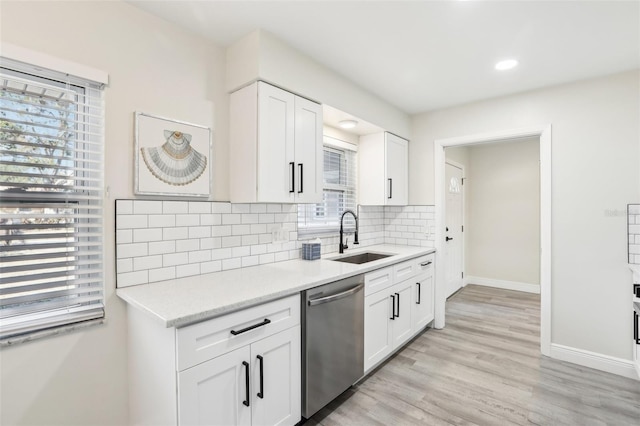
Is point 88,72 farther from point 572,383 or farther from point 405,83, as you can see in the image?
point 572,383

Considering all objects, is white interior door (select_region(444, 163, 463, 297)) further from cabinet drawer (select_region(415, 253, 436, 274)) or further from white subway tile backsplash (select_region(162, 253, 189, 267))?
white subway tile backsplash (select_region(162, 253, 189, 267))

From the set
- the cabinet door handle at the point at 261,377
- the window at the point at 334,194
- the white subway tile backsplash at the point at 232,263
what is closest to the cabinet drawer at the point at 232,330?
the cabinet door handle at the point at 261,377

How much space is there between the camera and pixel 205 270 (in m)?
2.10

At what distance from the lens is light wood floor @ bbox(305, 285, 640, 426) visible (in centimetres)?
204

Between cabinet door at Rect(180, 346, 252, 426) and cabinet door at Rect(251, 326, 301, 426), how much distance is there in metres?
0.06

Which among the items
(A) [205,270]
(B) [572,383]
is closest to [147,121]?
(A) [205,270]

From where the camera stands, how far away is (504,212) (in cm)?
520

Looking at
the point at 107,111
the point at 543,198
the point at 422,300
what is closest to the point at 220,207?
the point at 107,111

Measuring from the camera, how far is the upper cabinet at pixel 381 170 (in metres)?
3.42

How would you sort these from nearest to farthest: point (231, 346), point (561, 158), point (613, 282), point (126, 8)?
point (231, 346), point (126, 8), point (613, 282), point (561, 158)

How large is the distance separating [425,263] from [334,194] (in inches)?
47.7

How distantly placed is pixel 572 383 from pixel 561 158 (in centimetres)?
190

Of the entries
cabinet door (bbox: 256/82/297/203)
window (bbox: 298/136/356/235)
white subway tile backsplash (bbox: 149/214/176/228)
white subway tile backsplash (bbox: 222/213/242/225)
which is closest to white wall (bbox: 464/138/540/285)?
window (bbox: 298/136/356/235)

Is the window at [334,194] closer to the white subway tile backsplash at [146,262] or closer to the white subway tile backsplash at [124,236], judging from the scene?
the white subway tile backsplash at [146,262]
